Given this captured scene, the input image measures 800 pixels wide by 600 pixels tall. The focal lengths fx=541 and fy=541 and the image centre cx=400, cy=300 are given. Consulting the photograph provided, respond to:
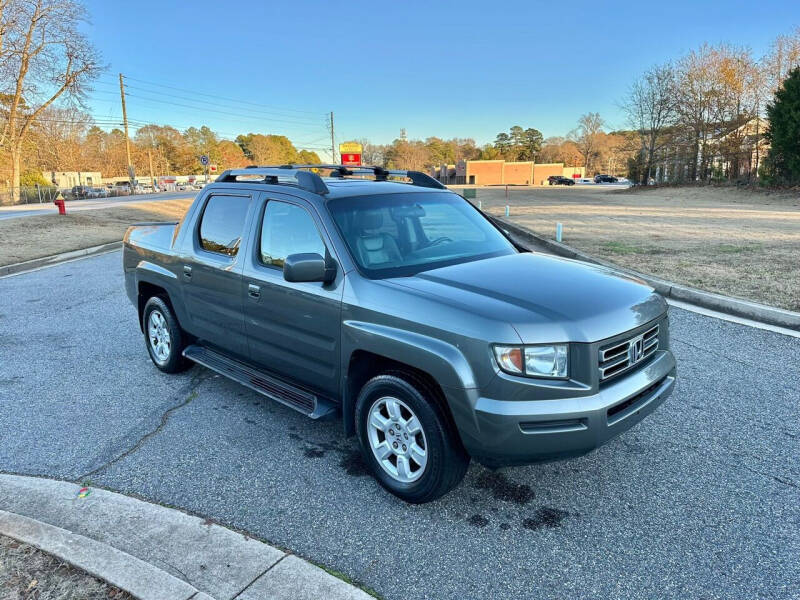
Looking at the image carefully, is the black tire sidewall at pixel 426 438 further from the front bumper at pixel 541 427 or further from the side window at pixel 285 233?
the side window at pixel 285 233

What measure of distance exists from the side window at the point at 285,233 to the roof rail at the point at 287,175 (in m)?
0.17

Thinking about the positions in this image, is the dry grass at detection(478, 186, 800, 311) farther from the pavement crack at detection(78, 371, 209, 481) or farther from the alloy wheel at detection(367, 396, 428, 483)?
the pavement crack at detection(78, 371, 209, 481)

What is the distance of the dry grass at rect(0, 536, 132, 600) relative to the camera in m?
2.36

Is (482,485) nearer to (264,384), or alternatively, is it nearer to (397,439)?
(397,439)

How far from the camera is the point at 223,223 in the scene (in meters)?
4.36

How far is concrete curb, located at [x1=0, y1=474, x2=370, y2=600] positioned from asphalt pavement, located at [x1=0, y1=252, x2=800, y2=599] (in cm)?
15

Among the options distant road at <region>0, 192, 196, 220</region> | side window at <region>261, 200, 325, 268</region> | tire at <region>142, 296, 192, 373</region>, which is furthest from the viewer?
distant road at <region>0, 192, 196, 220</region>

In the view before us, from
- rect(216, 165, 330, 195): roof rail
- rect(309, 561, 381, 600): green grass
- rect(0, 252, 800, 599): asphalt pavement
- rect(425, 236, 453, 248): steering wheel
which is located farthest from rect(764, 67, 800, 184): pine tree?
rect(309, 561, 381, 600): green grass

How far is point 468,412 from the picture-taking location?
2.70 meters

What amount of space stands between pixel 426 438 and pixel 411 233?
1550 mm

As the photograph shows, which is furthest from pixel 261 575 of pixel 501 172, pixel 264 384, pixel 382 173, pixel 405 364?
pixel 501 172

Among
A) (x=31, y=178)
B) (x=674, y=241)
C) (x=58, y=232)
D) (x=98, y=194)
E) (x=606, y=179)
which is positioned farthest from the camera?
(x=606, y=179)

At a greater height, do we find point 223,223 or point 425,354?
point 223,223

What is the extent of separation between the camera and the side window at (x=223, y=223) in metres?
4.16
